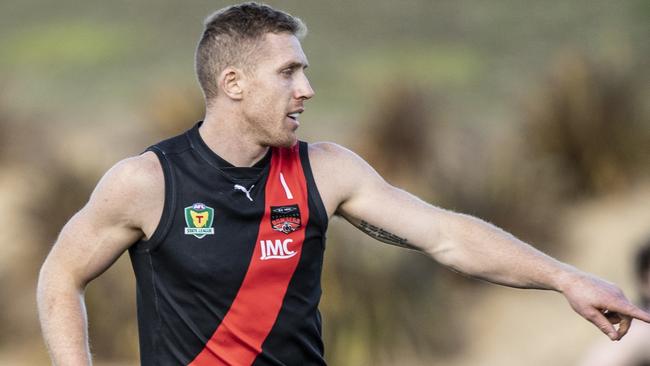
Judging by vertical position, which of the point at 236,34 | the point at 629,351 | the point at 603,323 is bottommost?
the point at 629,351

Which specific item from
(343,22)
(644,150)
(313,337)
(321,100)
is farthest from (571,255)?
(313,337)

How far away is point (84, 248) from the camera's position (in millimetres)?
5598

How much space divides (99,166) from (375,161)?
285cm

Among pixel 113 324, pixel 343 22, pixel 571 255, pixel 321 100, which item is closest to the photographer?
pixel 113 324

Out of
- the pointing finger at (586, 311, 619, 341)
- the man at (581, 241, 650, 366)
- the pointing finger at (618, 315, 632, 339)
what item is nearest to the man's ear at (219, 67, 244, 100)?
the pointing finger at (586, 311, 619, 341)

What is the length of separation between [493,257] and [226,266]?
1.16 metres

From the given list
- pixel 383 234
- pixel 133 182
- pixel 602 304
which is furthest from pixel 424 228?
pixel 133 182

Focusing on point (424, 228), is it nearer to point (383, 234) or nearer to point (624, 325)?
point (383, 234)

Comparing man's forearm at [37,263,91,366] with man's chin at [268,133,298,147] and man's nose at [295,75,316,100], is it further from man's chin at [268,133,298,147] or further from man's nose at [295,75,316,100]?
man's nose at [295,75,316,100]

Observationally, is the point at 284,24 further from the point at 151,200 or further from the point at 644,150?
the point at 644,150

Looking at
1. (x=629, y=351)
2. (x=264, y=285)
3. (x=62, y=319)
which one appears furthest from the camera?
(x=629, y=351)

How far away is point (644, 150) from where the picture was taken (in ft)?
48.4

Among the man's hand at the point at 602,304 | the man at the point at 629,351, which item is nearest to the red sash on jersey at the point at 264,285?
the man's hand at the point at 602,304

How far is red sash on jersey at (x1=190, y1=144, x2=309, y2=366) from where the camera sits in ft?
18.7
